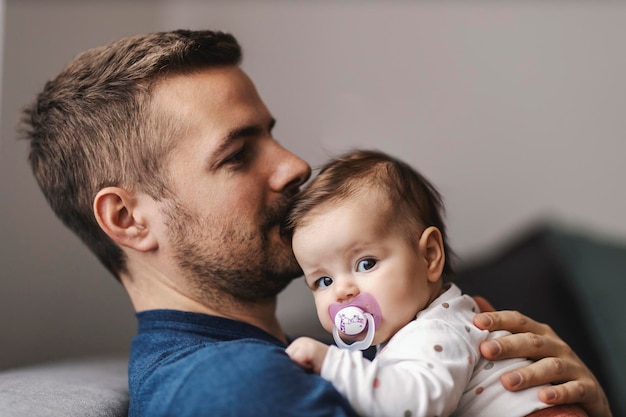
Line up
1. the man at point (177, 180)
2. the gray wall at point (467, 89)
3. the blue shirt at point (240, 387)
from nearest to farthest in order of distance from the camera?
the blue shirt at point (240, 387)
the man at point (177, 180)
the gray wall at point (467, 89)

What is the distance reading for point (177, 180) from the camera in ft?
4.79

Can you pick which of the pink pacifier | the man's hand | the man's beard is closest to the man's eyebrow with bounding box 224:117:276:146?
the man's beard

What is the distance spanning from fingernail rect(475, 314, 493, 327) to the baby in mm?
14

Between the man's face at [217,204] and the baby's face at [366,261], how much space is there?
0.95 ft

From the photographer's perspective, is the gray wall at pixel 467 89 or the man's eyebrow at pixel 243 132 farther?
the gray wall at pixel 467 89

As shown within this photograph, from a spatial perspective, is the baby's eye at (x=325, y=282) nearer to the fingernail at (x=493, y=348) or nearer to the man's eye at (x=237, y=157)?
the fingernail at (x=493, y=348)

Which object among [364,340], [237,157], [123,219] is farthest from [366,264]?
[123,219]

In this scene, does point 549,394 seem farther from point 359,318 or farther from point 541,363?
point 359,318

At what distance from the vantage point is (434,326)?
110 cm

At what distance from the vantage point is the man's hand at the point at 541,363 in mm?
1150

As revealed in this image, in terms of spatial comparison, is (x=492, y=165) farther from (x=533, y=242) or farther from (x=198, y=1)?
(x=198, y=1)

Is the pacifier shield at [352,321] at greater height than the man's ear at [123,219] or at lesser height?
lesser

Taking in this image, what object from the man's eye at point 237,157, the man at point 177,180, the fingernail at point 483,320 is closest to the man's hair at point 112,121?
the man at point 177,180

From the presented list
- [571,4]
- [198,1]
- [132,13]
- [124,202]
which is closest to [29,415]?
[124,202]
